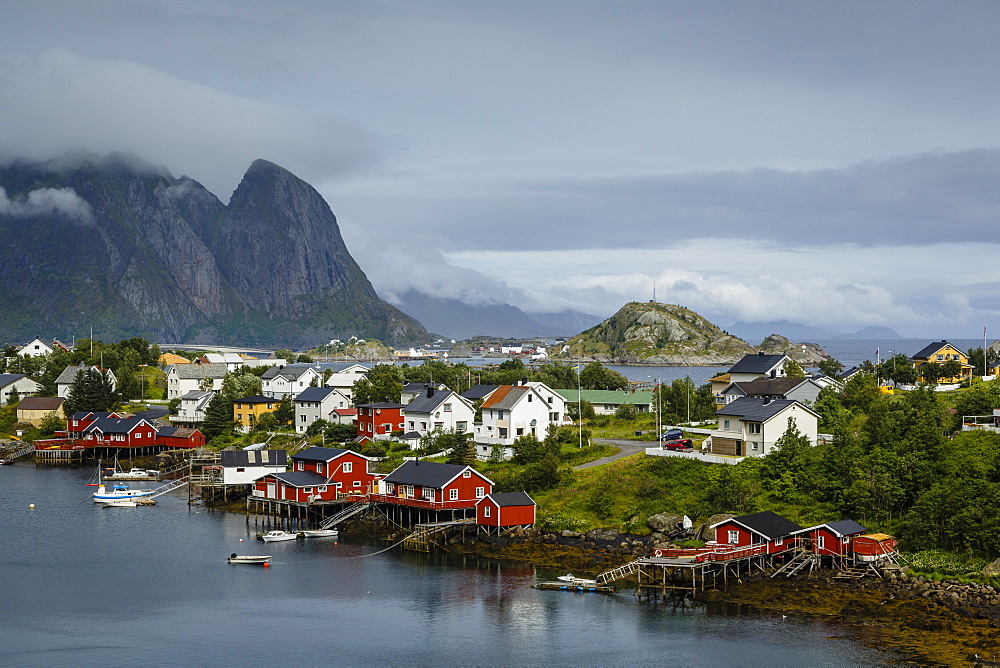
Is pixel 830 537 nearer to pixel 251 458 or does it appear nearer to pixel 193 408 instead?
pixel 251 458

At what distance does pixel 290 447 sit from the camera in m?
83.6

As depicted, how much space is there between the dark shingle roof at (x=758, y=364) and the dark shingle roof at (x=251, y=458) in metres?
44.0

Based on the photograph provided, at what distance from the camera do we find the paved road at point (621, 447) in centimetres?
6546

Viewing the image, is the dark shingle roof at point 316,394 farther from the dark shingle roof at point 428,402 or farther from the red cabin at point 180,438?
the dark shingle roof at point 428,402

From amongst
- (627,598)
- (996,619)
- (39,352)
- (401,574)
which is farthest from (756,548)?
(39,352)

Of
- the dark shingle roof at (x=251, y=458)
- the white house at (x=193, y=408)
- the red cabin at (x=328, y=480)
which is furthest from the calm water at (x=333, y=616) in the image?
the white house at (x=193, y=408)

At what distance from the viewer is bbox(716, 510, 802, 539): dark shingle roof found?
45500mm

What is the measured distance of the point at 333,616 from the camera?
4181 centimetres

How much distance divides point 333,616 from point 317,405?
168 feet

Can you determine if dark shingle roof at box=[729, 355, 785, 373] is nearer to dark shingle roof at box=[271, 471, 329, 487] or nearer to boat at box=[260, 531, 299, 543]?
dark shingle roof at box=[271, 471, 329, 487]

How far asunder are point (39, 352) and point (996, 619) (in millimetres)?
154838

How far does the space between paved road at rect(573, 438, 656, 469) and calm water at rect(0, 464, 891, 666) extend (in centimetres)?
1669

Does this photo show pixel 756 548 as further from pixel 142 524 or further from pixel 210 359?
pixel 210 359

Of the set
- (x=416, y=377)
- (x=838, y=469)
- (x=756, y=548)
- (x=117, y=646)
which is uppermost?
(x=416, y=377)
